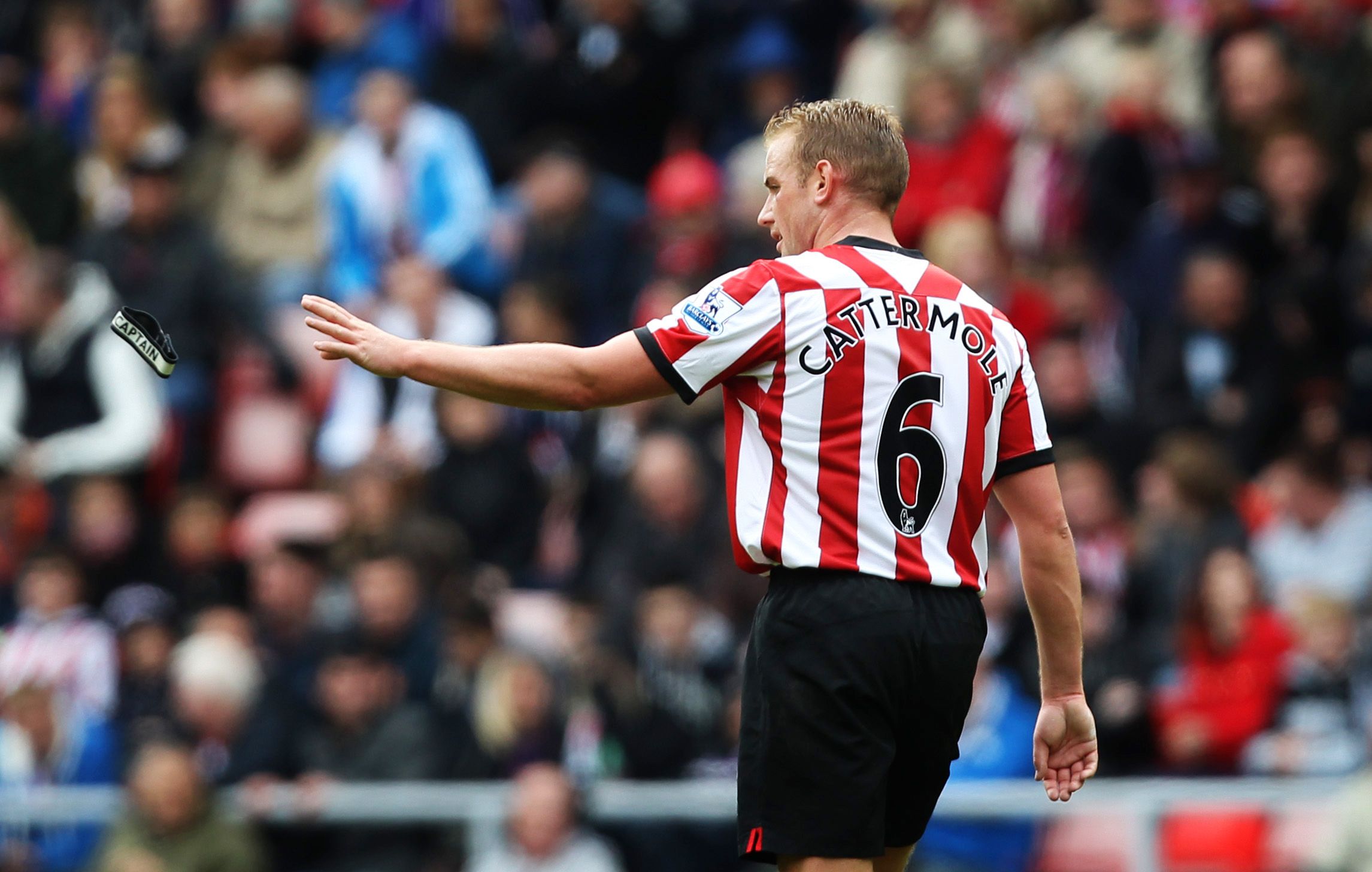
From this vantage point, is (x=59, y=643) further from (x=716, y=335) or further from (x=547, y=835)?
(x=716, y=335)

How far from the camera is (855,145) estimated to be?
477cm

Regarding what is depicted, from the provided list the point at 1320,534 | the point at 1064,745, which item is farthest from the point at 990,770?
the point at 1064,745

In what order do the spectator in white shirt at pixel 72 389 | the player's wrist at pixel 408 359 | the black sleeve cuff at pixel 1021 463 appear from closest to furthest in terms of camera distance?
the player's wrist at pixel 408 359, the black sleeve cuff at pixel 1021 463, the spectator in white shirt at pixel 72 389

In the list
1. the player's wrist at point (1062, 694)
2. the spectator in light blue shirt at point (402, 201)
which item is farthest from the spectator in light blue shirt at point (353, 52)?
the player's wrist at point (1062, 694)

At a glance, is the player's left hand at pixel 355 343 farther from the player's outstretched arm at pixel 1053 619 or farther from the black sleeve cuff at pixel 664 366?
the player's outstretched arm at pixel 1053 619

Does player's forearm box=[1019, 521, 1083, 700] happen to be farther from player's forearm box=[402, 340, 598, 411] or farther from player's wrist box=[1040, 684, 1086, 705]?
player's forearm box=[402, 340, 598, 411]

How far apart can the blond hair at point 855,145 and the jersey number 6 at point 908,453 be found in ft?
1.55

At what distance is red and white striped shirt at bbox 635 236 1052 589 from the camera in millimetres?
4594

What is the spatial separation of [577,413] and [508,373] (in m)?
6.40

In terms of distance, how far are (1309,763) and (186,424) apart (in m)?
6.74

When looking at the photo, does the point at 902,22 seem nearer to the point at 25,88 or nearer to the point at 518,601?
the point at 518,601

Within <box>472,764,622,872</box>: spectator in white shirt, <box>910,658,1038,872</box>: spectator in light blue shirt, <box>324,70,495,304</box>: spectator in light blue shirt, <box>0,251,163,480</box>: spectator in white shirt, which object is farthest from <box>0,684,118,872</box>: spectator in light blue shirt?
<box>910,658,1038,872</box>: spectator in light blue shirt

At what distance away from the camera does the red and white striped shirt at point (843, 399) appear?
181 inches

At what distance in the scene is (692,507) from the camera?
10312mm
